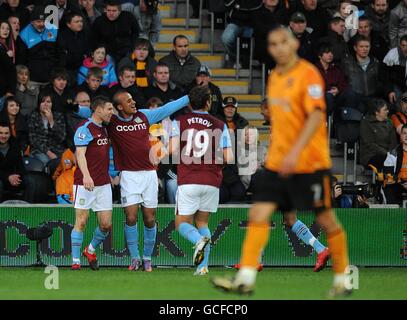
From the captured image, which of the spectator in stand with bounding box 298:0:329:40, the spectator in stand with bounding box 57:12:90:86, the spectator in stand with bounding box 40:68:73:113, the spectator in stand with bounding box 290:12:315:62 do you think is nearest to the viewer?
the spectator in stand with bounding box 40:68:73:113

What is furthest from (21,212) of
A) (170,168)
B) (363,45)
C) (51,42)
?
(363,45)

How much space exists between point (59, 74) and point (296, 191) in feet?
27.7

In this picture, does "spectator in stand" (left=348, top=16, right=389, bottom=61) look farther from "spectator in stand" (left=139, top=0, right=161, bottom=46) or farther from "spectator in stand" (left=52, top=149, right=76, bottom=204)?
"spectator in stand" (left=52, top=149, right=76, bottom=204)

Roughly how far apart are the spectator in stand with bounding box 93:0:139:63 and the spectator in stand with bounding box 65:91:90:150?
171cm

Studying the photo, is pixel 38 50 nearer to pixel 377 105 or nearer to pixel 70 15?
pixel 70 15

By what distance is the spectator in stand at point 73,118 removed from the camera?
18031 mm

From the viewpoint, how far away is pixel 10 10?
64.7ft

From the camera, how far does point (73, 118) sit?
18266mm

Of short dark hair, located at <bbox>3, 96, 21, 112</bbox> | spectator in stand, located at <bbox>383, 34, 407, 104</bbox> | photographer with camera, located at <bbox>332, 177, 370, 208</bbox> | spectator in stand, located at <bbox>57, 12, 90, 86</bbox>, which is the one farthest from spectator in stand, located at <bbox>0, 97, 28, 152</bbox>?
spectator in stand, located at <bbox>383, 34, 407, 104</bbox>

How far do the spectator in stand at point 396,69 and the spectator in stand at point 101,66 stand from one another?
449 cm

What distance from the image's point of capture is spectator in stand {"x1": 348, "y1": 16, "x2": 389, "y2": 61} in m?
20.6

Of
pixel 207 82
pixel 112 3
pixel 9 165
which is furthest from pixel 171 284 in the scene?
pixel 112 3

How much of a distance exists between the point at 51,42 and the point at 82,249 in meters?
3.82
